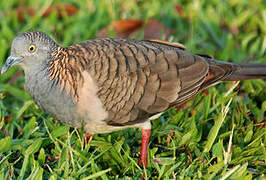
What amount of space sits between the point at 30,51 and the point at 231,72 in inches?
71.4

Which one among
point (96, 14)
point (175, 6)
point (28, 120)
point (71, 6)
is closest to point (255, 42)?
point (175, 6)

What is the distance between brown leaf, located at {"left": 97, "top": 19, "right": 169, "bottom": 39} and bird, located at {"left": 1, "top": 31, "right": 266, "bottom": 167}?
61.0 inches

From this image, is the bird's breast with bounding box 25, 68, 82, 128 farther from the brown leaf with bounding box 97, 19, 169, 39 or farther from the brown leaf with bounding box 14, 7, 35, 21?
the brown leaf with bounding box 14, 7, 35, 21

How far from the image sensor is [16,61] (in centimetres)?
329

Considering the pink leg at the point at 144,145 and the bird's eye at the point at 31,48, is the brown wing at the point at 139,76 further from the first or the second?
the bird's eye at the point at 31,48

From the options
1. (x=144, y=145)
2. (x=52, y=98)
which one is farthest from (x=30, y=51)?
(x=144, y=145)

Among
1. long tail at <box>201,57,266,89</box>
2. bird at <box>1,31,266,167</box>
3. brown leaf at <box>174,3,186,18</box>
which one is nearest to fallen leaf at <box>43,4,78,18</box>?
brown leaf at <box>174,3,186,18</box>

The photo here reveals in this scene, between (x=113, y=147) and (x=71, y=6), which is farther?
(x=71, y=6)

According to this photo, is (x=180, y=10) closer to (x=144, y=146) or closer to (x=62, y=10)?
(x=62, y=10)

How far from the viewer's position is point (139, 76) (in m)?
3.44

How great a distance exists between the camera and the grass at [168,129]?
318 centimetres

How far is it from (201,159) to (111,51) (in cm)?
116

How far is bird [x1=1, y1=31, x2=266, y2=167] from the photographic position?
3264mm

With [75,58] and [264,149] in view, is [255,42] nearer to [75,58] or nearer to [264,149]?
[264,149]
